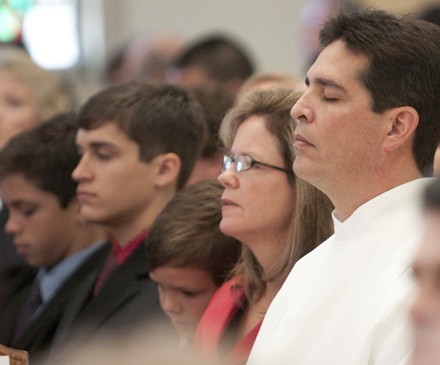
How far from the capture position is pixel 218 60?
26.6 ft

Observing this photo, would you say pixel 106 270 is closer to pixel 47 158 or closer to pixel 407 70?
pixel 47 158

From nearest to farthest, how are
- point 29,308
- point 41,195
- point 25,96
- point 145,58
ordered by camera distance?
point 29,308 < point 41,195 < point 25,96 < point 145,58

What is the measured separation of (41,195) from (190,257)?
1305 mm

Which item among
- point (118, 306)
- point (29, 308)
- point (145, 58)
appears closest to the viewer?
point (118, 306)

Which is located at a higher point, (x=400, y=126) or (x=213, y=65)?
(x=400, y=126)

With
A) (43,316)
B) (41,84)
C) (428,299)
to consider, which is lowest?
(43,316)

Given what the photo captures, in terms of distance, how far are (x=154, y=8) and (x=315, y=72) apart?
982cm

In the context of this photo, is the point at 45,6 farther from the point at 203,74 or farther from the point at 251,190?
the point at 251,190

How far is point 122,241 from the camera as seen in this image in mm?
4758

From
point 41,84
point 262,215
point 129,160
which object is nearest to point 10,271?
point 129,160

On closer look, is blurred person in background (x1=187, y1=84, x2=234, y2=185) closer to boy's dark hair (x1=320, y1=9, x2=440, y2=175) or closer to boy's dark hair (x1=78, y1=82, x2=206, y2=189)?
boy's dark hair (x1=78, y1=82, x2=206, y2=189)

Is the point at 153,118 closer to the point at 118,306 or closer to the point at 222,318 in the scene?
the point at 118,306

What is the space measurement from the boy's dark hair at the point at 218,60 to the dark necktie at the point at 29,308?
296cm

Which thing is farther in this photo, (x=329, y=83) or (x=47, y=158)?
(x=47, y=158)
